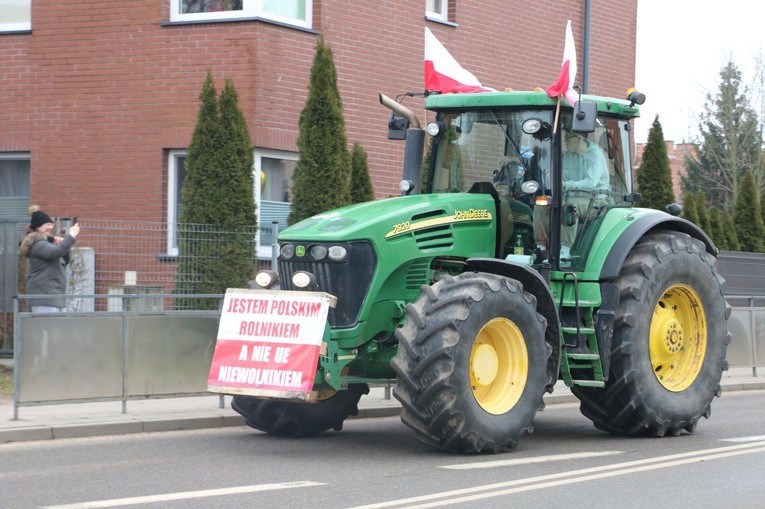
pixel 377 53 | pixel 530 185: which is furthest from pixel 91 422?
pixel 377 53

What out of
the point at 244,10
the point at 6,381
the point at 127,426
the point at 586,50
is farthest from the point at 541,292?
the point at 586,50

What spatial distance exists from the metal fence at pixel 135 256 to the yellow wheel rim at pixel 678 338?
589cm

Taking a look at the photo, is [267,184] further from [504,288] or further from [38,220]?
[504,288]

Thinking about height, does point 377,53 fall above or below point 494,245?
above

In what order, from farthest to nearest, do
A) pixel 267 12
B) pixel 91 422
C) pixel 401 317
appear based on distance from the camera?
pixel 267 12 → pixel 91 422 → pixel 401 317

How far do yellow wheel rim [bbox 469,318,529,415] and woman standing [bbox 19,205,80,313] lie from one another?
5875 mm

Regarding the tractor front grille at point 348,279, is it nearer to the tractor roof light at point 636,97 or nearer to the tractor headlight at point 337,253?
the tractor headlight at point 337,253

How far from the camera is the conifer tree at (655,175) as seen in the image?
23.9 metres

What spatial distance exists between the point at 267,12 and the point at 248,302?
27.4 ft

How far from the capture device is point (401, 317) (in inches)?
410

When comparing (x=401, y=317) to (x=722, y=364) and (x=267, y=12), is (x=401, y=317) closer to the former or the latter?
(x=722, y=364)

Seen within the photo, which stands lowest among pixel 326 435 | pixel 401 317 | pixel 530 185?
pixel 326 435

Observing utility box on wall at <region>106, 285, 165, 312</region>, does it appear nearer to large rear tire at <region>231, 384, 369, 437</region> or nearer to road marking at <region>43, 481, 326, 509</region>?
large rear tire at <region>231, 384, 369, 437</region>

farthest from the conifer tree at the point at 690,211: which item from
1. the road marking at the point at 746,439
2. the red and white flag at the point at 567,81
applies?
the red and white flag at the point at 567,81
